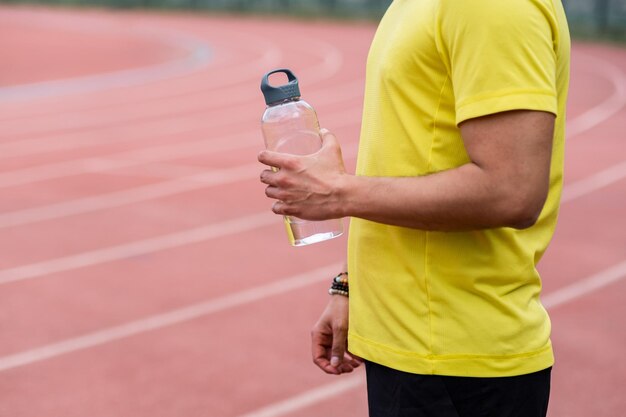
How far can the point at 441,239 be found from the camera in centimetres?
184

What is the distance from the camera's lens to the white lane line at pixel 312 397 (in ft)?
15.0

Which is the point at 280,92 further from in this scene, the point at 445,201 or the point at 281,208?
the point at 445,201

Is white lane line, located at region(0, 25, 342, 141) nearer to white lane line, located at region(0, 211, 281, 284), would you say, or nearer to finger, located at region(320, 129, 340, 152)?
white lane line, located at region(0, 211, 281, 284)

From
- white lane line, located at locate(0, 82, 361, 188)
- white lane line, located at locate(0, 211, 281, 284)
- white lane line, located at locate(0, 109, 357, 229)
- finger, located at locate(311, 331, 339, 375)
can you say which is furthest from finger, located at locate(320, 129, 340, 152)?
white lane line, located at locate(0, 82, 361, 188)

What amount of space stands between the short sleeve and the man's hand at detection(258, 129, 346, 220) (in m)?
0.27

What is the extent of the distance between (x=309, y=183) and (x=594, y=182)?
799 cm

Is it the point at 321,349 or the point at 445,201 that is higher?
the point at 445,201

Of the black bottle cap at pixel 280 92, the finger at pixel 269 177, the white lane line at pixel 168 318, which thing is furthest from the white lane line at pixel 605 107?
the finger at pixel 269 177

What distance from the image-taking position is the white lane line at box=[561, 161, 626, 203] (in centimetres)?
891

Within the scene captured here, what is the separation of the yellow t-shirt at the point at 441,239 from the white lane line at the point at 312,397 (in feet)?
8.73

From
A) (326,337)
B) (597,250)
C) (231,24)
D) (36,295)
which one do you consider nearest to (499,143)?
(326,337)

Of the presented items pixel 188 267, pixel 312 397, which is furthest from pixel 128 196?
pixel 312 397

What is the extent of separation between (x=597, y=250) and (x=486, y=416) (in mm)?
5533

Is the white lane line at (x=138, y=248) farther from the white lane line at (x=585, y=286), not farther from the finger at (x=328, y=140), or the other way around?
the finger at (x=328, y=140)
